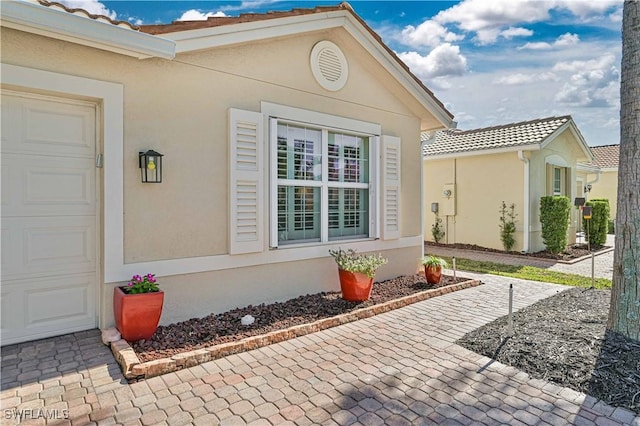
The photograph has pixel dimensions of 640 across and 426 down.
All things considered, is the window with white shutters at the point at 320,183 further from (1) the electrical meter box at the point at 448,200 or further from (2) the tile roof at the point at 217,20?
(1) the electrical meter box at the point at 448,200

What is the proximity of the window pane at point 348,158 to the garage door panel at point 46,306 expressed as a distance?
4.35 metres

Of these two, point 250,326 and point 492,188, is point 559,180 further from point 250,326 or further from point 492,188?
point 250,326

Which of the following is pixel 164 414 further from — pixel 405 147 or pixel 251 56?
pixel 405 147

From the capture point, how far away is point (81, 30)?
3.83 meters

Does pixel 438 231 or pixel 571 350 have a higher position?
pixel 438 231

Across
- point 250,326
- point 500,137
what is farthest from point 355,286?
point 500,137

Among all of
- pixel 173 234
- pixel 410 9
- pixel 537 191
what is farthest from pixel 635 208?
pixel 537 191

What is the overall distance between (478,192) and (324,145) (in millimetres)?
9157

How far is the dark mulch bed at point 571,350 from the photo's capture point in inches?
138

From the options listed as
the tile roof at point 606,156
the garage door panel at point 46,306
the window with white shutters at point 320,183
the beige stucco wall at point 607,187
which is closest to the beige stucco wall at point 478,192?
the window with white shutters at point 320,183

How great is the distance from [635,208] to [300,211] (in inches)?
189

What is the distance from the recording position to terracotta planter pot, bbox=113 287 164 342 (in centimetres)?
416

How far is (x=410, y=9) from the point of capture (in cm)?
912

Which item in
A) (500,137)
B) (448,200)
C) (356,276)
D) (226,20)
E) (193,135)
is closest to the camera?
(193,135)
